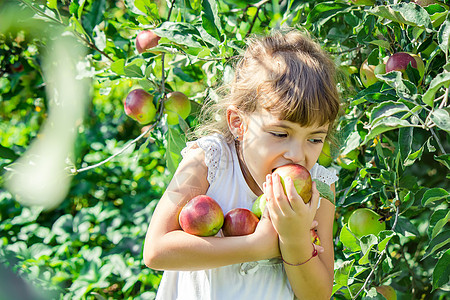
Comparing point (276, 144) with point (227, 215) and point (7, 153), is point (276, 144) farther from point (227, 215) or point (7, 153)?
point (7, 153)

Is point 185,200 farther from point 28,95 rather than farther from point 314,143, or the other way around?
point 28,95

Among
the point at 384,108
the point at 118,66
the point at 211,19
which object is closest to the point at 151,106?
the point at 118,66

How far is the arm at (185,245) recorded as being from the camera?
0.99m

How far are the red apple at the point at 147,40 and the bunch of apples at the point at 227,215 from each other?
72 cm

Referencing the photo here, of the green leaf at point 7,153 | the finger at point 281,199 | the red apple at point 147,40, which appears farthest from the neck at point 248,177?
the green leaf at point 7,153

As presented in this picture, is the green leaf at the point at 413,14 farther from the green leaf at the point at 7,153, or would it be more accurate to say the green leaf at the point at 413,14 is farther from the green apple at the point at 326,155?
the green leaf at the point at 7,153

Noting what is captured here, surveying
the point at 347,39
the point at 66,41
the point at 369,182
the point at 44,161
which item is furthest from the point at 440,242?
the point at 66,41

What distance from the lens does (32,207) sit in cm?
221

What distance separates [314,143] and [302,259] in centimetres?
26

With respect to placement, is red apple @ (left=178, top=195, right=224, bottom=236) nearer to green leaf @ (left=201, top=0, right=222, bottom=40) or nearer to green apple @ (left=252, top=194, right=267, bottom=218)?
green apple @ (left=252, top=194, right=267, bottom=218)

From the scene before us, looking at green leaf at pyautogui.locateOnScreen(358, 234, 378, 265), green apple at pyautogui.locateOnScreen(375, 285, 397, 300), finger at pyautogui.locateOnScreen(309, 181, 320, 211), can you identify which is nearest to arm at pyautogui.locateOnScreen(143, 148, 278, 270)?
finger at pyautogui.locateOnScreen(309, 181, 320, 211)

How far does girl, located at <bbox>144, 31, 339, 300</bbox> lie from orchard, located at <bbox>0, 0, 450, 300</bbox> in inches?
3.3

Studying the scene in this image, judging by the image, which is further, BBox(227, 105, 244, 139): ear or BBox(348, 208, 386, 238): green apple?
BBox(348, 208, 386, 238): green apple

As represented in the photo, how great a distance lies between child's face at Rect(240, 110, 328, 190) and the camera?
1.05m
